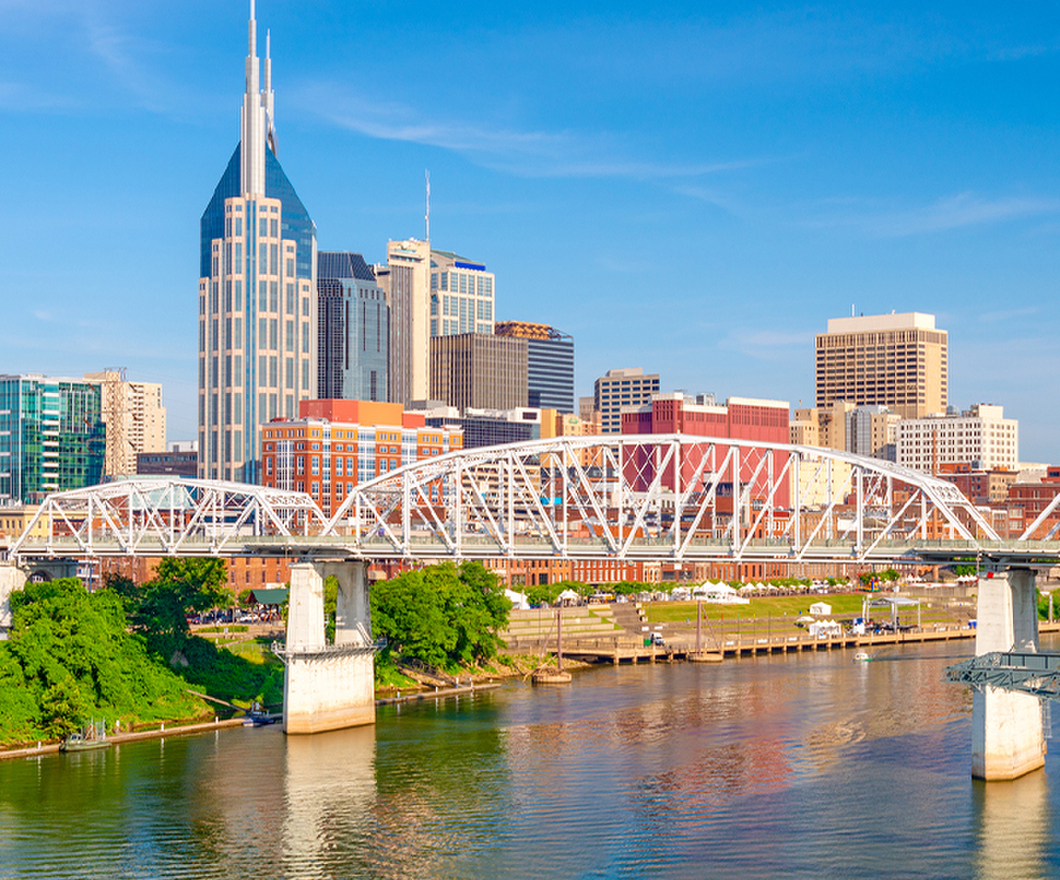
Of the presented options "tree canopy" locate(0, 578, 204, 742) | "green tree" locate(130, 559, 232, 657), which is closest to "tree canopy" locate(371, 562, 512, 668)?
"green tree" locate(130, 559, 232, 657)

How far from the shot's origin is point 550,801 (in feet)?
282

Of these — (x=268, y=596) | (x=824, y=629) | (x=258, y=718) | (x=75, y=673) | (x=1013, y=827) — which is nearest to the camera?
(x=1013, y=827)

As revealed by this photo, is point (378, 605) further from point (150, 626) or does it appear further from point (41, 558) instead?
point (41, 558)

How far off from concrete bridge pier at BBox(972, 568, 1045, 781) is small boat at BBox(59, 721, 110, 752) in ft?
181

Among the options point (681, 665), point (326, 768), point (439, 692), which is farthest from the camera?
point (681, 665)

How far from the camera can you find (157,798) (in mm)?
88625

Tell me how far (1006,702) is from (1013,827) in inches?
435

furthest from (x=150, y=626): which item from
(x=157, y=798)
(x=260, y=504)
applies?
(x=157, y=798)

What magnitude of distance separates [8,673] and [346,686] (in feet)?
78.4

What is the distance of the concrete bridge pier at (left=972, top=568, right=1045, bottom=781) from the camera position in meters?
88.4

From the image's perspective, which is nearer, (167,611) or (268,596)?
(167,611)

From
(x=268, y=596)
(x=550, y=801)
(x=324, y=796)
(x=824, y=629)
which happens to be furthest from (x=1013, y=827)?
(x=268, y=596)

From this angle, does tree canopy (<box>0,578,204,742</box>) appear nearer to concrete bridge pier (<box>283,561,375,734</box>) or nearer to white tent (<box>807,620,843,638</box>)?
concrete bridge pier (<box>283,561,375,734</box>)

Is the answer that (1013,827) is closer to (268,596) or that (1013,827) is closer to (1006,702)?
(1006,702)
